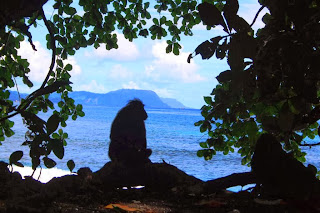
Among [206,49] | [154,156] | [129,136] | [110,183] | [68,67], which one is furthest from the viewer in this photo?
[154,156]

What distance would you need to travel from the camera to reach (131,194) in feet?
8.02

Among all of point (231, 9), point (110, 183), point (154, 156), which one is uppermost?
point (231, 9)

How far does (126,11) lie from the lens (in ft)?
13.8

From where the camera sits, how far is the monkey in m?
3.40

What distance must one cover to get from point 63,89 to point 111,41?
0.78 meters

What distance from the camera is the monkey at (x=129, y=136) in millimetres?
3400

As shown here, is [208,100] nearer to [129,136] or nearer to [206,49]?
[129,136]

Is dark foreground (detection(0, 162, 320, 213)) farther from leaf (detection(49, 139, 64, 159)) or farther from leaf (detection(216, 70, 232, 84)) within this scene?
leaf (detection(216, 70, 232, 84))

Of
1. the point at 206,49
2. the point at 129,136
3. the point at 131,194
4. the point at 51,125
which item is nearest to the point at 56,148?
the point at 51,125

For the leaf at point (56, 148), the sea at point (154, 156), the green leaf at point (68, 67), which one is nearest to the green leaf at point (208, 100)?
the sea at point (154, 156)

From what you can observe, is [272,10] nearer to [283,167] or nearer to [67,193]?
[283,167]

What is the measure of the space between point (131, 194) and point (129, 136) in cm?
128

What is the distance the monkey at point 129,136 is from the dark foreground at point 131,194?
1.11 ft

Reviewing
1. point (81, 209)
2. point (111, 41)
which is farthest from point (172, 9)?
point (81, 209)
